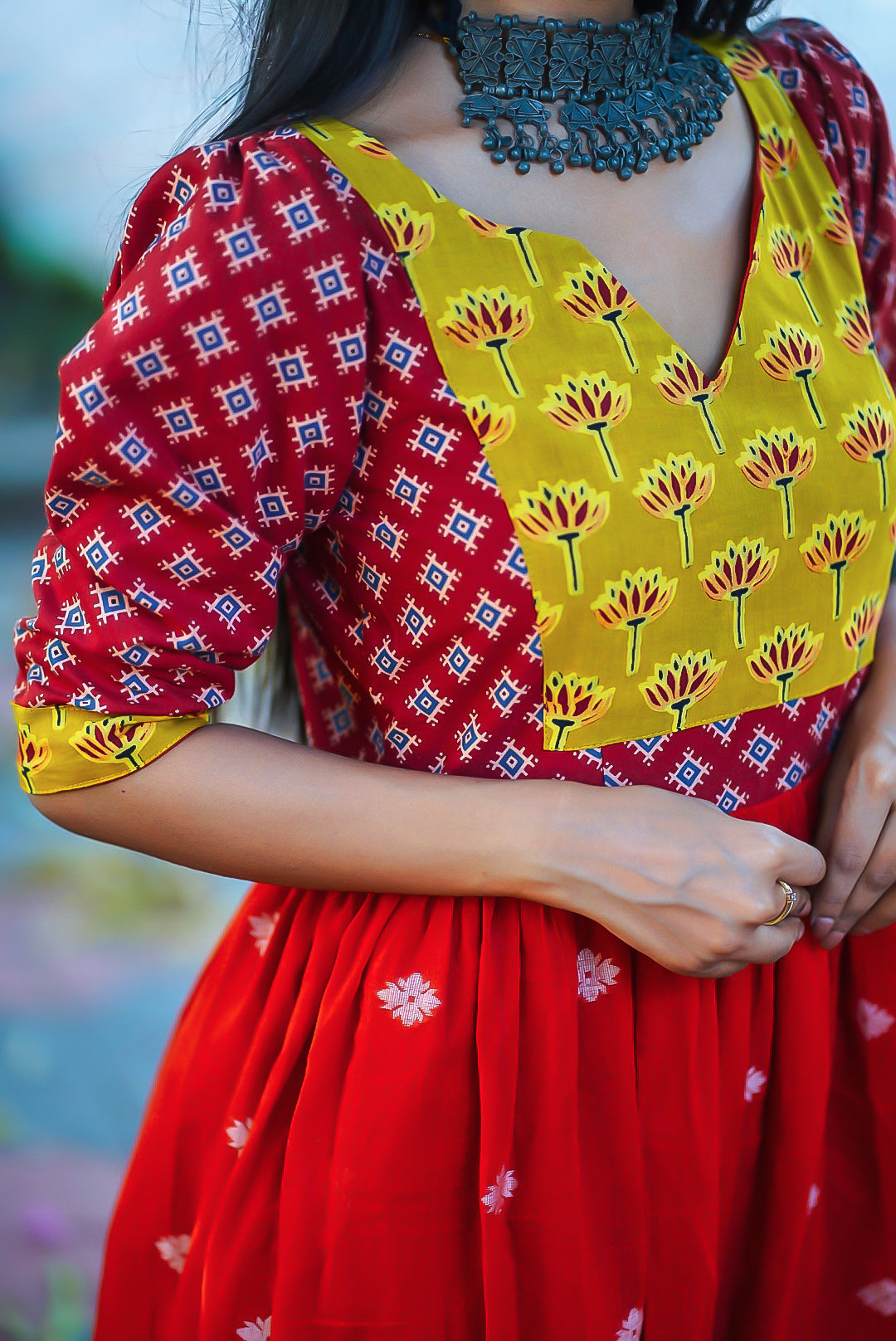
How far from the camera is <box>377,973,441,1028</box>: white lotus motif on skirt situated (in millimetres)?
637

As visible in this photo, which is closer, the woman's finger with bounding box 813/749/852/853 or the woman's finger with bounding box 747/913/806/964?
the woman's finger with bounding box 747/913/806/964

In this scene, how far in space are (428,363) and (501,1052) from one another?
1.25 ft

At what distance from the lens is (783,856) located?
0.61 metres

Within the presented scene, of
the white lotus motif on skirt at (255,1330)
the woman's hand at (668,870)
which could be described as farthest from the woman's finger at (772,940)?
the white lotus motif on skirt at (255,1330)

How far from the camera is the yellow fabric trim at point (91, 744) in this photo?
0.59m

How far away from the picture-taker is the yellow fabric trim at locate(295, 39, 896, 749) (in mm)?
588

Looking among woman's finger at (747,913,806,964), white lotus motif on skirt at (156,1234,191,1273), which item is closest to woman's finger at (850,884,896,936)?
woman's finger at (747,913,806,964)

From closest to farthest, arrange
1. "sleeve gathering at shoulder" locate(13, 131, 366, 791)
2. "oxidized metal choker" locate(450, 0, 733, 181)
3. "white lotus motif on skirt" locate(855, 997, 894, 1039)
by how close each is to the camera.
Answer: "sleeve gathering at shoulder" locate(13, 131, 366, 791), "oxidized metal choker" locate(450, 0, 733, 181), "white lotus motif on skirt" locate(855, 997, 894, 1039)

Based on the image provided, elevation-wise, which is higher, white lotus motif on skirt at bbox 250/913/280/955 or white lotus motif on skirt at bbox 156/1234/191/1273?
white lotus motif on skirt at bbox 250/913/280/955

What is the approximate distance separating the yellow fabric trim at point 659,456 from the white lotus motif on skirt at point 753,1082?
25cm

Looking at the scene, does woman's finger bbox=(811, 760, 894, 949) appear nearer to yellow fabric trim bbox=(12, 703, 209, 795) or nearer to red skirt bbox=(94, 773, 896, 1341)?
red skirt bbox=(94, 773, 896, 1341)

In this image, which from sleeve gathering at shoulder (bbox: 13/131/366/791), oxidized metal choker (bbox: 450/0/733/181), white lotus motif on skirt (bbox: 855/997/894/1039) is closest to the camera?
sleeve gathering at shoulder (bbox: 13/131/366/791)

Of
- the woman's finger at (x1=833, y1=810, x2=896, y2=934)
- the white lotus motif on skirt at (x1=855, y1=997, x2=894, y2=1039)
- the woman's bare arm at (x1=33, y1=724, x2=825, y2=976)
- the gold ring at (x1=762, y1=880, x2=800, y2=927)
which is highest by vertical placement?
the woman's bare arm at (x1=33, y1=724, x2=825, y2=976)

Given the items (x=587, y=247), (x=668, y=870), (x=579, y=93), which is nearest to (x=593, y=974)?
(x=668, y=870)
